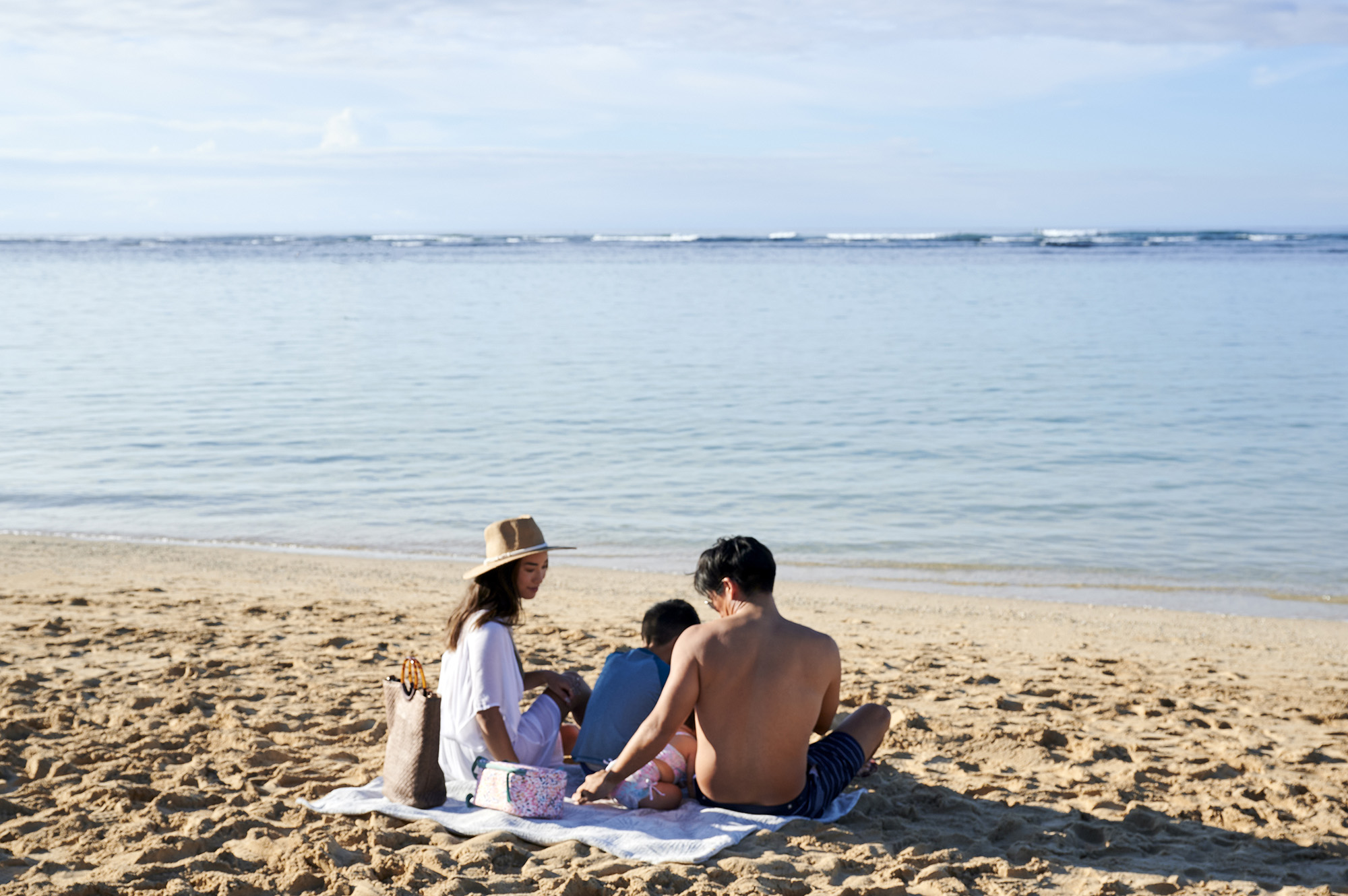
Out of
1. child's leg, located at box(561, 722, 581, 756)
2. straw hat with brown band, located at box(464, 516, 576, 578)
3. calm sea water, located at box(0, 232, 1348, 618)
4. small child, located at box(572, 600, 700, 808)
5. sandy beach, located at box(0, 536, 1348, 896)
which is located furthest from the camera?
calm sea water, located at box(0, 232, 1348, 618)

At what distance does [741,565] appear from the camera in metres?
3.87

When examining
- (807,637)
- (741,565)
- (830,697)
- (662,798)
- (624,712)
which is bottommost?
(662,798)

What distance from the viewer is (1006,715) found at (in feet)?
18.6

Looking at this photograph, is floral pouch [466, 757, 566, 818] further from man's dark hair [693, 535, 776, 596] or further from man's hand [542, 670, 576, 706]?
man's dark hair [693, 535, 776, 596]

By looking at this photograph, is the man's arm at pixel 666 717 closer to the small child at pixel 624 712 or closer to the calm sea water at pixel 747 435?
the small child at pixel 624 712

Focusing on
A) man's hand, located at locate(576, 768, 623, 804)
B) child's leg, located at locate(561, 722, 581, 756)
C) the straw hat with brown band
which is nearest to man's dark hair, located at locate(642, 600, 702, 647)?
child's leg, located at locate(561, 722, 581, 756)

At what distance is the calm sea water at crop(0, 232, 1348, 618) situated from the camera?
10266mm

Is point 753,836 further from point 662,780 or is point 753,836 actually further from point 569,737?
point 569,737

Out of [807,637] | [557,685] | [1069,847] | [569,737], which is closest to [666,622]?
[557,685]

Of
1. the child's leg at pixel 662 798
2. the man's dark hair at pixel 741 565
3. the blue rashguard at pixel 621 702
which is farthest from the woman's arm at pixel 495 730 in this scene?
the man's dark hair at pixel 741 565

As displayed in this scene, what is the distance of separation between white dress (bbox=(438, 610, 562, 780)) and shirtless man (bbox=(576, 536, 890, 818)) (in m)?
0.32

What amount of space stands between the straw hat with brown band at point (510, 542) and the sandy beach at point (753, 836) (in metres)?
0.98

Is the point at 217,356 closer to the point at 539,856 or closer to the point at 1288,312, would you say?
the point at 539,856

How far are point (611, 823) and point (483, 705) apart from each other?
646 millimetres
